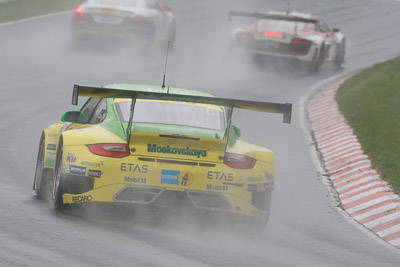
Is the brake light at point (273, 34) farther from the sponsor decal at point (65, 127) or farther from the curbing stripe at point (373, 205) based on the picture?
the sponsor decal at point (65, 127)

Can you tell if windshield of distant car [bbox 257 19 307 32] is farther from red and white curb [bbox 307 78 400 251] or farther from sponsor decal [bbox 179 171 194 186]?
sponsor decal [bbox 179 171 194 186]

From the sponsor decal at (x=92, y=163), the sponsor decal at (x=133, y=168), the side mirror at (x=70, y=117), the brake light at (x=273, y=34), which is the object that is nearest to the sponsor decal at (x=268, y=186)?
the sponsor decal at (x=133, y=168)

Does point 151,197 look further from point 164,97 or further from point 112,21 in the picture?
point 112,21

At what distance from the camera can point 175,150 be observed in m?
8.16

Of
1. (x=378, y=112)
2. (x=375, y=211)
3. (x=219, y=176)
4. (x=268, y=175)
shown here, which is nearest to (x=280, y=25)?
(x=378, y=112)

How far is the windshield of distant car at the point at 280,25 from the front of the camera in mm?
22312

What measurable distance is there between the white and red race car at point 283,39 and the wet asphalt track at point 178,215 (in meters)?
0.49

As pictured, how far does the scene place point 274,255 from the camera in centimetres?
776

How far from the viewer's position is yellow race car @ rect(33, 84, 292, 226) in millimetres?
8031

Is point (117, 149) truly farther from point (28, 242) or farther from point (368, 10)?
point (368, 10)

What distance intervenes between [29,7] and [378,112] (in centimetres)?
1405

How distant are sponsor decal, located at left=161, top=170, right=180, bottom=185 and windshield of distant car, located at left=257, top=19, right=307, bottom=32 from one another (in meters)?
14.5

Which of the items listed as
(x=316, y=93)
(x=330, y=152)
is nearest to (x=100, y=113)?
(x=330, y=152)

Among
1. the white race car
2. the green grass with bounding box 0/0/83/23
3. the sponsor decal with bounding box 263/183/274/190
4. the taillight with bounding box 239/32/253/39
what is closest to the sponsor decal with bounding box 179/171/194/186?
the sponsor decal with bounding box 263/183/274/190
